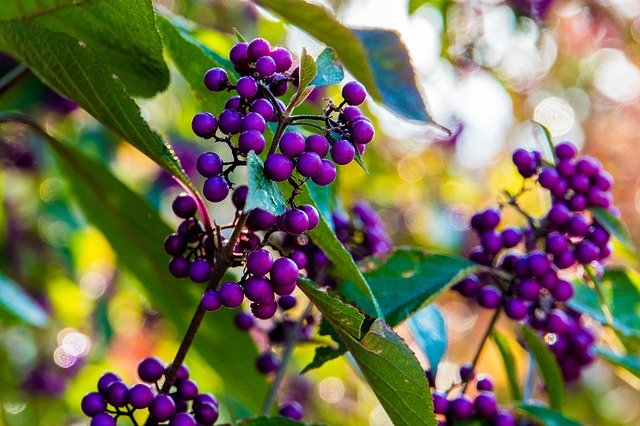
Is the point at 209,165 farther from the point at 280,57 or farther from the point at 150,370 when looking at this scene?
the point at 150,370

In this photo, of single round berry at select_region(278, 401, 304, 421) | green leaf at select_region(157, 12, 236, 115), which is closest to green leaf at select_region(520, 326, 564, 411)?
single round berry at select_region(278, 401, 304, 421)

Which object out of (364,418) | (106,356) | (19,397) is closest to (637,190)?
(364,418)

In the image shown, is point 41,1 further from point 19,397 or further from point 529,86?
point 529,86

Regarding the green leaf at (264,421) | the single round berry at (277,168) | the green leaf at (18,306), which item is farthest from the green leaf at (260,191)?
the green leaf at (18,306)

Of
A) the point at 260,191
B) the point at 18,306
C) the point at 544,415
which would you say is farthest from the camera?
the point at 18,306

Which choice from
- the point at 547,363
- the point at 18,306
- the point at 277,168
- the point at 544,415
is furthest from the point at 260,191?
the point at 18,306

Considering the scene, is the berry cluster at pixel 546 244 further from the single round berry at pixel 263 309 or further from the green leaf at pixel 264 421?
the single round berry at pixel 263 309
